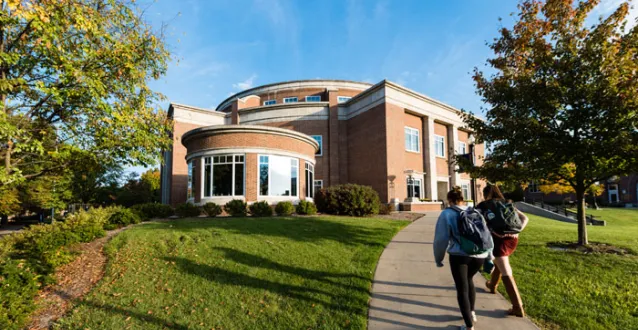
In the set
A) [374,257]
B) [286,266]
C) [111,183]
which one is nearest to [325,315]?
[286,266]

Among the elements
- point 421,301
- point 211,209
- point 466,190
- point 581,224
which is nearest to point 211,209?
point 211,209

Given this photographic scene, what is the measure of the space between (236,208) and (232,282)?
31.1 feet

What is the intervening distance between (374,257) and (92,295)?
5909mm

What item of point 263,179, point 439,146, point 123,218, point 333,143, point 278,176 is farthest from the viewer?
point 439,146

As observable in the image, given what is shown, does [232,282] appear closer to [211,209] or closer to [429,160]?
[211,209]

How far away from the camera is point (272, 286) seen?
18.7 feet

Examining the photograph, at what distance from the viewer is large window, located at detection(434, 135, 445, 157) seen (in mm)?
28672

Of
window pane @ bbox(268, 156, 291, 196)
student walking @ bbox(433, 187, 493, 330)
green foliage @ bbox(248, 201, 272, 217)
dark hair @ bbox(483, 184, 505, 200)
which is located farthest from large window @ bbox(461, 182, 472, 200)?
student walking @ bbox(433, 187, 493, 330)

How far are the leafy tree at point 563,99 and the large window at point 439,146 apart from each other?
19.6 m

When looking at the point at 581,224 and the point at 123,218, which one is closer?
the point at 581,224

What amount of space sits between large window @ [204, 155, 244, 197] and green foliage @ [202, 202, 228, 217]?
4.70 ft

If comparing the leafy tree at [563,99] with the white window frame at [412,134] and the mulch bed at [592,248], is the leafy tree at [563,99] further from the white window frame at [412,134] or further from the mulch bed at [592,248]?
the white window frame at [412,134]

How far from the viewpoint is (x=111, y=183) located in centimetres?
3791

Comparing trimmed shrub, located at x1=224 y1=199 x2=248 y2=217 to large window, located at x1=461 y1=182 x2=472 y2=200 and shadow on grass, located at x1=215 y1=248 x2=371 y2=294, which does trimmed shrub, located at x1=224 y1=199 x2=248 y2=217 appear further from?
large window, located at x1=461 y1=182 x2=472 y2=200
